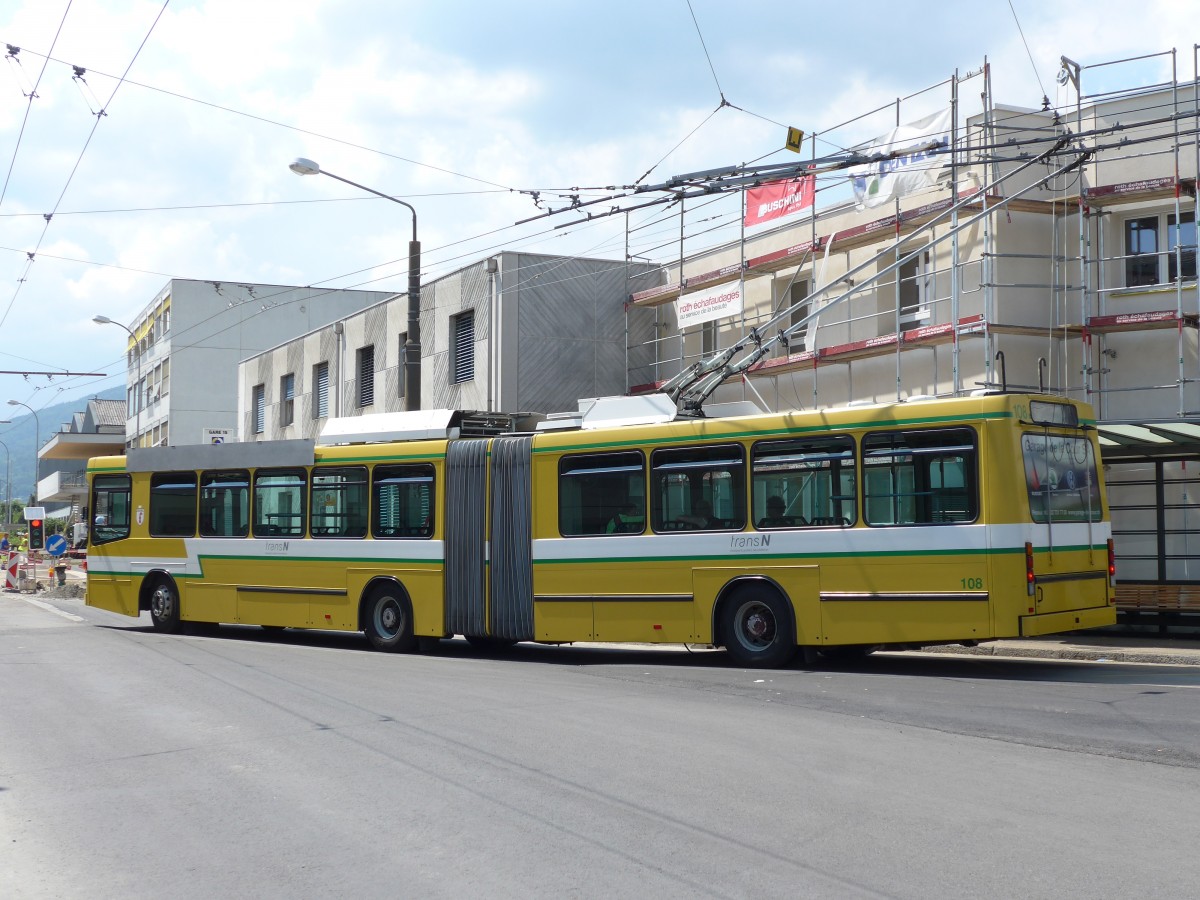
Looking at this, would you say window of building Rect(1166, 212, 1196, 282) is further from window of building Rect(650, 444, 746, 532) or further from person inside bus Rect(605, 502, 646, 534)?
person inside bus Rect(605, 502, 646, 534)

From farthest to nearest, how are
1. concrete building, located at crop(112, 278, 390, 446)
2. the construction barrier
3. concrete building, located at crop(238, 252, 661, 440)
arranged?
concrete building, located at crop(112, 278, 390, 446) < the construction barrier < concrete building, located at crop(238, 252, 661, 440)

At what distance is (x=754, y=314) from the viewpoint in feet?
82.0

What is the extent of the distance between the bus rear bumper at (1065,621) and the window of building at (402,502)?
8084 mm

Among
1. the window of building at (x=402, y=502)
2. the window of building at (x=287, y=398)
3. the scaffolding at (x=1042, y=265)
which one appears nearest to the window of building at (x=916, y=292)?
the scaffolding at (x=1042, y=265)

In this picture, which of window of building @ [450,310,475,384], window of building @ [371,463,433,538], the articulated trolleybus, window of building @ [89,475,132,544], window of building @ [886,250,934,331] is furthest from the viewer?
window of building @ [450,310,475,384]

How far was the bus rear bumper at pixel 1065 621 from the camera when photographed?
1238 centimetres

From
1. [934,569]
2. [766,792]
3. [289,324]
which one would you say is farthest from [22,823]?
[289,324]

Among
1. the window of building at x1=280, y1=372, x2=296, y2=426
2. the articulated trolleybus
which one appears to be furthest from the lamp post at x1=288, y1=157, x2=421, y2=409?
the window of building at x1=280, y1=372, x2=296, y2=426

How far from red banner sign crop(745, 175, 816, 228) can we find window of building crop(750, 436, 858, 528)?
961 cm

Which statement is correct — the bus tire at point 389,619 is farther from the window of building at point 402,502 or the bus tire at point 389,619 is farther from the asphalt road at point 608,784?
the asphalt road at point 608,784

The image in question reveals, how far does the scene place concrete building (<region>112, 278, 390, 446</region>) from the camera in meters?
57.9

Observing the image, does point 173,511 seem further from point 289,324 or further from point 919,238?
point 289,324

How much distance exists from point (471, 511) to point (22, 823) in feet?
32.4

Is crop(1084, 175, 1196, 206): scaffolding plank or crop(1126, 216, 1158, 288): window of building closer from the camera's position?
crop(1084, 175, 1196, 206): scaffolding plank
